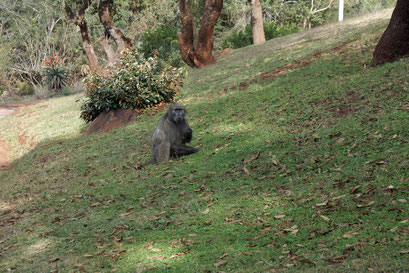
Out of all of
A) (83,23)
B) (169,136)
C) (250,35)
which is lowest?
(169,136)

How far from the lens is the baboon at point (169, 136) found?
889cm

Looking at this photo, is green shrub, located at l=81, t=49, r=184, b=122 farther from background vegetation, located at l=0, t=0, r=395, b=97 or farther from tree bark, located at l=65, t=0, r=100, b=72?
background vegetation, located at l=0, t=0, r=395, b=97

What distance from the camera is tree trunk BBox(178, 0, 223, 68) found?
1914cm

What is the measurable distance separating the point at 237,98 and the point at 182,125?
4.01 m

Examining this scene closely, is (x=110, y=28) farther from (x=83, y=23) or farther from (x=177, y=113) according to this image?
(x=177, y=113)

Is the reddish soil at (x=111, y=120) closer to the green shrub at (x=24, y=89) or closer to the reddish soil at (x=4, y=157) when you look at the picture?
the reddish soil at (x=4, y=157)

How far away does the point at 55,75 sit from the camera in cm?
3091

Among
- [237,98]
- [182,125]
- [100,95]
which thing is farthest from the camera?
[100,95]

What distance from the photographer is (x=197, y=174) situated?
7.82 metres

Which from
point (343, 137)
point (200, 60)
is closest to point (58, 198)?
point (343, 137)

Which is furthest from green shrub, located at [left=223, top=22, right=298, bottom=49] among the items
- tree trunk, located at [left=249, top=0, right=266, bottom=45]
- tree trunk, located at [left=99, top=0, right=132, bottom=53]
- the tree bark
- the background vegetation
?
the tree bark

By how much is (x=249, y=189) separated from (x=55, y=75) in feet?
89.2

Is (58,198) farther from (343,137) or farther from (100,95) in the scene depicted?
(100,95)

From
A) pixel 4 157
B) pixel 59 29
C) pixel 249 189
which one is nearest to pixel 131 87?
pixel 4 157
